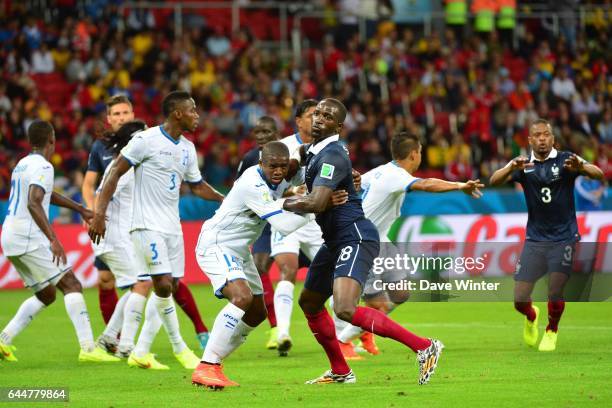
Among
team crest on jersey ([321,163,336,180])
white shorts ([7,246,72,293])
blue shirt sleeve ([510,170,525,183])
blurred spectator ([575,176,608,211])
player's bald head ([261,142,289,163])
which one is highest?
player's bald head ([261,142,289,163])

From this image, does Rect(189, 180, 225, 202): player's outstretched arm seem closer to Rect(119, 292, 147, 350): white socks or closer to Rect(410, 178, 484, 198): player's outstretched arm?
Rect(119, 292, 147, 350): white socks

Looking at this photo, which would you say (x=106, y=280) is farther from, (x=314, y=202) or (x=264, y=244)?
(x=314, y=202)

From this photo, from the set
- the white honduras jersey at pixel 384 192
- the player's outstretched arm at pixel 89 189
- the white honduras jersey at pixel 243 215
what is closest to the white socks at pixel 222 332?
the white honduras jersey at pixel 243 215

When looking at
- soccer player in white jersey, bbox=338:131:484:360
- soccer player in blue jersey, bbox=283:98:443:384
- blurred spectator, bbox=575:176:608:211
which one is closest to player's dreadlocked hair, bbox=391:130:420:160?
soccer player in white jersey, bbox=338:131:484:360

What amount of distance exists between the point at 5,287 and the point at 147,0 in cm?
1135

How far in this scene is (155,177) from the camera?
35.7 feet

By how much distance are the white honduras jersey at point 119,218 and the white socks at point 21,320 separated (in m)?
0.91

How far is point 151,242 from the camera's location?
10773 mm

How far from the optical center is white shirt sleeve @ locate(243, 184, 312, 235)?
30.3 feet

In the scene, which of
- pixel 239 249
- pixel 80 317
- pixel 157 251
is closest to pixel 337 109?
pixel 239 249

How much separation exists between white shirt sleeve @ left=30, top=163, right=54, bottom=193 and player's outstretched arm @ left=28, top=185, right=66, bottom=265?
0.04 metres

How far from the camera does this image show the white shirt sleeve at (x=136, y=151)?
10.8 m

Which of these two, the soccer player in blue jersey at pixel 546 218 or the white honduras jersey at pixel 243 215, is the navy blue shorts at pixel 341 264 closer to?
the white honduras jersey at pixel 243 215

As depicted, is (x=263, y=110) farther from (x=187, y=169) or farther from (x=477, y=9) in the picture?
(x=187, y=169)
